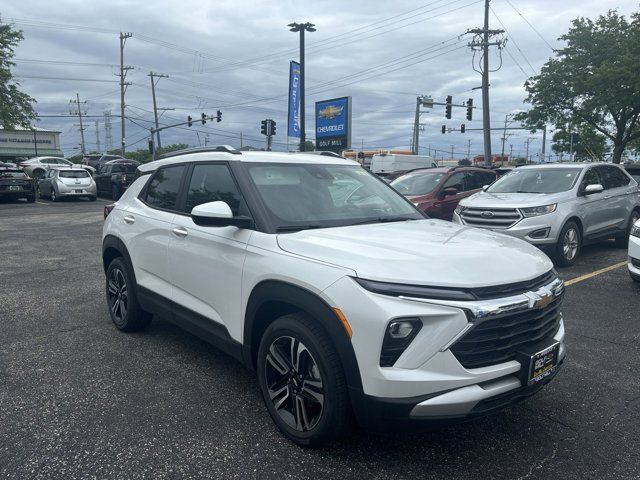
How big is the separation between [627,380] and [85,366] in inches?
166

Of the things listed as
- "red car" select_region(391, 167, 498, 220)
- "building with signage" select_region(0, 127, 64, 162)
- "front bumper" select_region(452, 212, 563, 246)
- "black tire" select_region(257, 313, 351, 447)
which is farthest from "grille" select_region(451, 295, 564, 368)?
"building with signage" select_region(0, 127, 64, 162)

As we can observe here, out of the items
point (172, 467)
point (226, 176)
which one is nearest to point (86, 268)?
point (226, 176)

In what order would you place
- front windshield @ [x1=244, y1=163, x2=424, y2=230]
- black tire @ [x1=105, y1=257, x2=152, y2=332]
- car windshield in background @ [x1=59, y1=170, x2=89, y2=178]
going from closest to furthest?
front windshield @ [x1=244, y1=163, x2=424, y2=230]
black tire @ [x1=105, y1=257, x2=152, y2=332]
car windshield in background @ [x1=59, y1=170, x2=89, y2=178]

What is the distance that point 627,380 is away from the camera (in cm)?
388

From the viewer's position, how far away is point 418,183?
1138 cm

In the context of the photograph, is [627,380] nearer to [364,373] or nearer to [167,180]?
[364,373]

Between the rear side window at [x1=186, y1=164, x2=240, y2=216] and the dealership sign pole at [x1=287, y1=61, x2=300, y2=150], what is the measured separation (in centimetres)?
2281

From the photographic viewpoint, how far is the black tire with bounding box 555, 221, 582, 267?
806 cm

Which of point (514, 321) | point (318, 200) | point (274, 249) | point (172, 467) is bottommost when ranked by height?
point (172, 467)

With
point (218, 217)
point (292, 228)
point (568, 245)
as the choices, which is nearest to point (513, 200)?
point (568, 245)

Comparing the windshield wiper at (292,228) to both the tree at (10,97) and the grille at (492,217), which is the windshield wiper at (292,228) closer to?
the grille at (492,217)

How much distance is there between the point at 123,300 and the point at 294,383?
2705 mm

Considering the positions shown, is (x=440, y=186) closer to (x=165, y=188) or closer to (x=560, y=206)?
(x=560, y=206)

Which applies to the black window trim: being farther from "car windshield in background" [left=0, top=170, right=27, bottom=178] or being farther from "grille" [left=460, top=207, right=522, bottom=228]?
"car windshield in background" [left=0, top=170, right=27, bottom=178]
